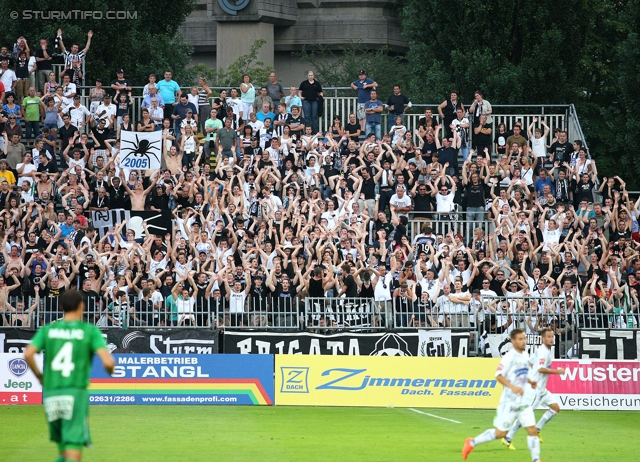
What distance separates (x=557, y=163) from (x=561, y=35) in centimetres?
1055

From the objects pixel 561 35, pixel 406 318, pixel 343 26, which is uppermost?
pixel 343 26

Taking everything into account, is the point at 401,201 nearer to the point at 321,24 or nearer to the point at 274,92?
the point at 274,92

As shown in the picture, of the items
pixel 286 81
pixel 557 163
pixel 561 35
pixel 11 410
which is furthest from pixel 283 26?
pixel 11 410

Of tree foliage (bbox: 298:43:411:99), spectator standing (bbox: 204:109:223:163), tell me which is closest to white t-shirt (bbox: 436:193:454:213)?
spectator standing (bbox: 204:109:223:163)

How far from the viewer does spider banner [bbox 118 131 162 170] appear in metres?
29.4

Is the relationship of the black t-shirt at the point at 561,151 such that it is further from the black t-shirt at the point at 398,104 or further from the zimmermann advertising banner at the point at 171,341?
the zimmermann advertising banner at the point at 171,341

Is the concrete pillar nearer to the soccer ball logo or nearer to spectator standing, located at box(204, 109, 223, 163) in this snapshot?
spectator standing, located at box(204, 109, 223, 163)

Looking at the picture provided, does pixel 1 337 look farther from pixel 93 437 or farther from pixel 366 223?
pixel 366 223

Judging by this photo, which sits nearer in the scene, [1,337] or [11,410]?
[11,410]

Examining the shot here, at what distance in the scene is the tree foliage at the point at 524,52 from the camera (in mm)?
39219

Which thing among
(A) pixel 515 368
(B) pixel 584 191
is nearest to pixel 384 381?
(A) pixel 515 368

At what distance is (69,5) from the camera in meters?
41.5

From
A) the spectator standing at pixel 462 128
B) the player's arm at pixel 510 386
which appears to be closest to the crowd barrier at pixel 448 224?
the spectator standing at pixel 462 128

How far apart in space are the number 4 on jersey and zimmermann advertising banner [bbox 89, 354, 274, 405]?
1233cm
